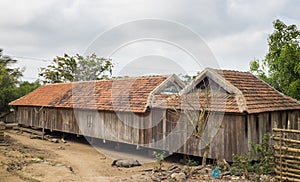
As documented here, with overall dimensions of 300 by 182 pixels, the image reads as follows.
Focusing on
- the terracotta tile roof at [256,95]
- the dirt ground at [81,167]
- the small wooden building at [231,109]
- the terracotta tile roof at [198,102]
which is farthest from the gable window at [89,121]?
the terracotta tile roof at [256,95]

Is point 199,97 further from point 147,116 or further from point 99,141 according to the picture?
point 99,141

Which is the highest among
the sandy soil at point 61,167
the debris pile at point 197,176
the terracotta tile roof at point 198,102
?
the terracotta tile roof at point 198,102

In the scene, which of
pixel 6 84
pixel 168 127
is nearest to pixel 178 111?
pixel 168 127

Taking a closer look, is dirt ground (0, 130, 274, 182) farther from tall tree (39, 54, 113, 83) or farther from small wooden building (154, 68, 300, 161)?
tall tree (39, 54, 113, 83)

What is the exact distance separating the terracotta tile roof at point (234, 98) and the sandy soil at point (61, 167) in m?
3.55

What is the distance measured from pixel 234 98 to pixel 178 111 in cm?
299

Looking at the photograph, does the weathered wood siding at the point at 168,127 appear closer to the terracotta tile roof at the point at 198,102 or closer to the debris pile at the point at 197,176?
the terracotta tile roof at the point at 198,102

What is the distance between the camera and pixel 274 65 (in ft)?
73.8

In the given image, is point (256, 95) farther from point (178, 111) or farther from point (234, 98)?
point (178, 111)

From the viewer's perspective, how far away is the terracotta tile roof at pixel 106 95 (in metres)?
17.1

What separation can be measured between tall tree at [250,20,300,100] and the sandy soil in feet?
40.0

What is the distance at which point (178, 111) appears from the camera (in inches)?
583

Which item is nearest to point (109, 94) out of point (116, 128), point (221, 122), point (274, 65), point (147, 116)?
point (116, 128)

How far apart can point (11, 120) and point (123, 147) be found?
61.2 ft
